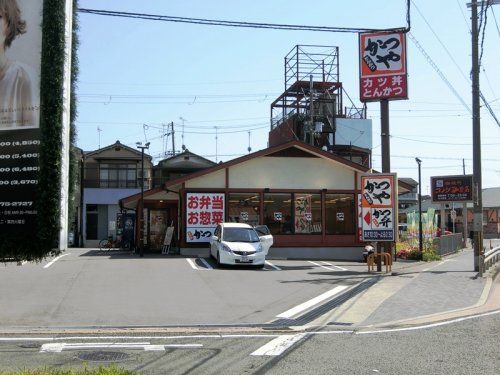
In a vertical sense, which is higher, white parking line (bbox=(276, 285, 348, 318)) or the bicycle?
the bicycle

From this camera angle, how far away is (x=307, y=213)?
1105 inches

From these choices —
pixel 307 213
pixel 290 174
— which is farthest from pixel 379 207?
pixel 290 174

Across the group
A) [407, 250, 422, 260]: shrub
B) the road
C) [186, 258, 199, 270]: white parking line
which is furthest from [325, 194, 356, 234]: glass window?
the road

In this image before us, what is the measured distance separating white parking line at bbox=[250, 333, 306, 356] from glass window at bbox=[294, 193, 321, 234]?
18.4m

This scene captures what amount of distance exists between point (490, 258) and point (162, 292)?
14407 mm

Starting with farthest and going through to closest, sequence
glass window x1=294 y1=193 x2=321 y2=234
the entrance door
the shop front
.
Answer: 1. the entrance door
2. glass window x1=294 y1=193 x2=321 y2=234
3. the shop front

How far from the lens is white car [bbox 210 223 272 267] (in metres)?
20.7

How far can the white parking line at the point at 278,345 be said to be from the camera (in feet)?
26.5

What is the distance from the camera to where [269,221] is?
27.7 meters

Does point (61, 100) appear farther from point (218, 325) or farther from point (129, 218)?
point (129, 218)

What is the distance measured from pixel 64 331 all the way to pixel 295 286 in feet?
26.1

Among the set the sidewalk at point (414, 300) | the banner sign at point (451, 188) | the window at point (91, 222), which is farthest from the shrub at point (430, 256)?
the window at point (91, 222)

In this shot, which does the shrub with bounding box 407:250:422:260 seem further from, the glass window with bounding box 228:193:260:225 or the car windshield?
the car windshield

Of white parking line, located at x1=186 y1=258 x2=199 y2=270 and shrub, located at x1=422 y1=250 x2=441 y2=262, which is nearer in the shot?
white parking line, located at x1=186 y1=258 x2=199 y2=270
